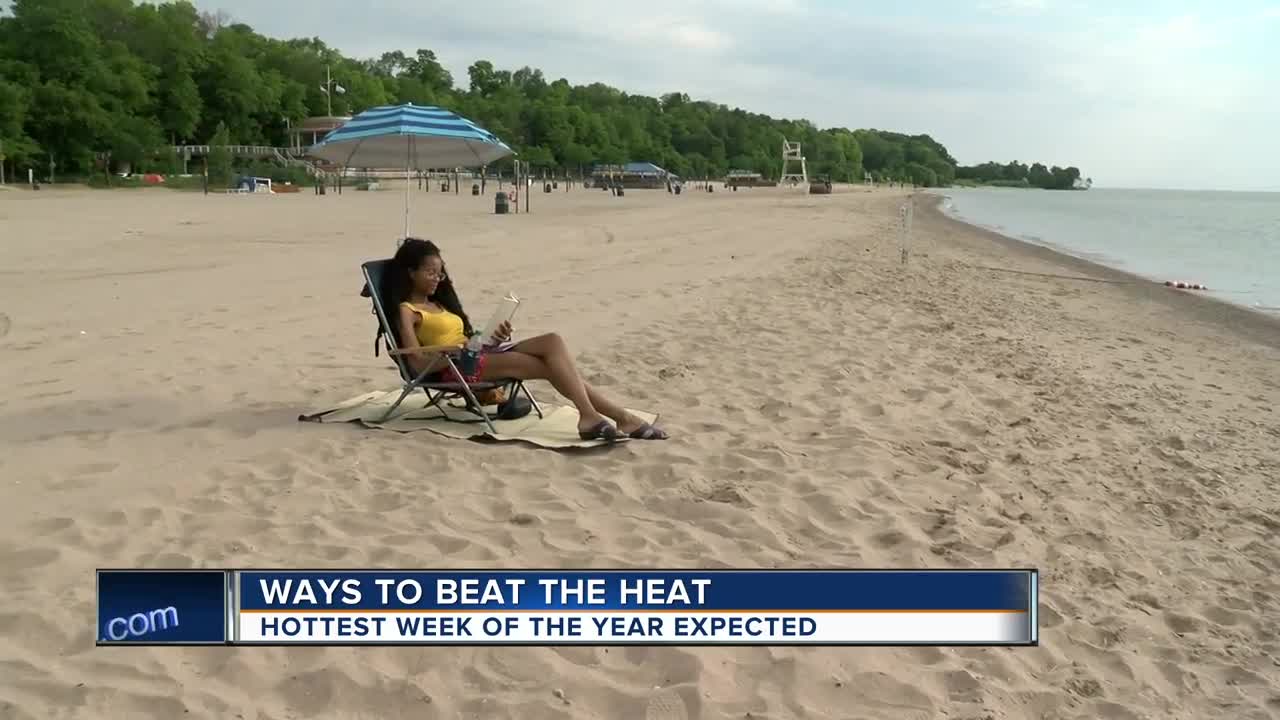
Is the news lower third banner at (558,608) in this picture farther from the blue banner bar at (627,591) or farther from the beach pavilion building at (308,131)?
the beach pavilion building at (308,131)

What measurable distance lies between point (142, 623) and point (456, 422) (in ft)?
8.22

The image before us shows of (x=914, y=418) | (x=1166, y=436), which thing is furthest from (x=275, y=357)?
(x=1166, y=436)

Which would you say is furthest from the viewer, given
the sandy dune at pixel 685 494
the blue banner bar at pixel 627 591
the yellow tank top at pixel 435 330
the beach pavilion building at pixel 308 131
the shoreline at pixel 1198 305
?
the beach pavilion building at pixel 308 131

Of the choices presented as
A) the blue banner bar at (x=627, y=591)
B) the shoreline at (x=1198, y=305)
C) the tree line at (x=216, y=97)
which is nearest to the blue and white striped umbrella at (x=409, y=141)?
the blue banner bar at (x=627, y=591)

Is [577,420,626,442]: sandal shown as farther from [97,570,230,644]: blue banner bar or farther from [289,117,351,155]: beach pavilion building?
[289,117,351,155]: beach pavilion building

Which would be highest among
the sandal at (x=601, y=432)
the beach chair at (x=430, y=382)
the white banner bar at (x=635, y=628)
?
the beach chair at (x=430, y=382)

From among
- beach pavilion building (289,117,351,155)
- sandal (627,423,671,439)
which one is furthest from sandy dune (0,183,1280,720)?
beach pavilion building (289,117,351,155)

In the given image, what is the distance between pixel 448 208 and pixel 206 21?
78267 mm

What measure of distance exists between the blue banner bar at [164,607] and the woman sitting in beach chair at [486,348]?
209 centimetres

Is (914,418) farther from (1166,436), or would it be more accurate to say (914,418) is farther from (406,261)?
(406,261)

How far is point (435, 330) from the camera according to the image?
214 inches

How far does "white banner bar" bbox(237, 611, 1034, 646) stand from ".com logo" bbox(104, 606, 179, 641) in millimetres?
204

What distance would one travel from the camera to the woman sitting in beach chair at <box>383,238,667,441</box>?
16.9 feet

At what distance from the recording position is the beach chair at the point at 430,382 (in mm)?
5137
